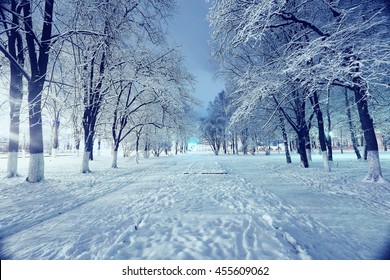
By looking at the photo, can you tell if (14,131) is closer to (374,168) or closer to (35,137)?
(35,137)

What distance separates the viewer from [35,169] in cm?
848

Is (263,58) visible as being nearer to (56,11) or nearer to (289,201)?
(289,201)

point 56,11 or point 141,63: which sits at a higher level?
point 56,11

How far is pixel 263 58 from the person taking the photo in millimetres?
13320

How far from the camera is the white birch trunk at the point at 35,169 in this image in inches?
329

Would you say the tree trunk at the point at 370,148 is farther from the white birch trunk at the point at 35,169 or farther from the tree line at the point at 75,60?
the white birch trunk at the point at 35,169

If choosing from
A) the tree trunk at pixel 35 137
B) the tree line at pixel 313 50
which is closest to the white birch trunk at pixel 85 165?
the tree trunk at pixel 35 137

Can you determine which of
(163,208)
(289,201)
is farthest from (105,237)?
(289,201)

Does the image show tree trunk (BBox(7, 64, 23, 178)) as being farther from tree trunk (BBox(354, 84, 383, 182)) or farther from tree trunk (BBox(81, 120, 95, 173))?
tree trunk (BBox(354, 84, 383, 182))

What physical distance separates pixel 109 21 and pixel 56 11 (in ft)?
13.9

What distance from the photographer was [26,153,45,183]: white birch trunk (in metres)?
8.37

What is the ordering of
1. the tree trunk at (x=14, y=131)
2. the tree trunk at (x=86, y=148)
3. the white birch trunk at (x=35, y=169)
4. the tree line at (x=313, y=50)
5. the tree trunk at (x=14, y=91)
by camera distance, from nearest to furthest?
the tree line at (x=313, y=50)
the white birch trunk at (x=35, y=169)
the tree trunk at (x=14, y=91)
the tree trunk at (x=14, y=131)
the tree trunk at (x=86, y=148)

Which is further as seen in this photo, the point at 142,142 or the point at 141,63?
the point at 142,142

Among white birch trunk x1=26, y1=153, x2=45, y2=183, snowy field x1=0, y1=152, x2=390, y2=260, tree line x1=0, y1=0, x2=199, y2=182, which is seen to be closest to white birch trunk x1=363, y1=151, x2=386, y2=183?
snowy field x1=0, y1=152, x2=390, y2=260
